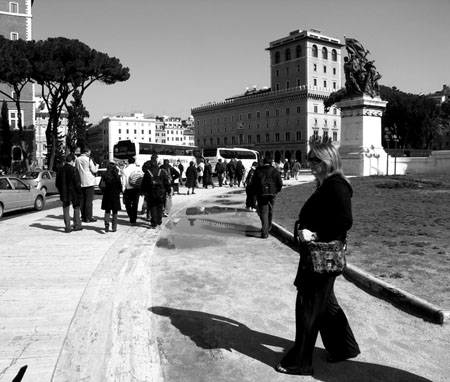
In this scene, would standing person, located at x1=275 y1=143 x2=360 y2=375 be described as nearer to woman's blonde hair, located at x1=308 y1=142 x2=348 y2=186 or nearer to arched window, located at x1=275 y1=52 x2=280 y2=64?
woman's blonde hair, located at x1=308 y1=142 x2=348 y2=186

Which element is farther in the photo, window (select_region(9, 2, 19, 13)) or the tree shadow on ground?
window (select_region(9, 2, 19, 13))

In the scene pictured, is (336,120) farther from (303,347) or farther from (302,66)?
(303,347)

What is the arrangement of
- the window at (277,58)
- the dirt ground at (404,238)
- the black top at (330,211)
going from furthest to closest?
1. the window at (277,58)
2. the dirt ground at (404,238)
3. the black top at (330,211)

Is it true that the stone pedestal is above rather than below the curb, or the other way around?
above

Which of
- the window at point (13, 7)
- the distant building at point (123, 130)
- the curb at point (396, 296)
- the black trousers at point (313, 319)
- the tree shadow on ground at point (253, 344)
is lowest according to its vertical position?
the tree shadow on ground at point (253, 344)

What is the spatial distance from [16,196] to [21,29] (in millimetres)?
51001

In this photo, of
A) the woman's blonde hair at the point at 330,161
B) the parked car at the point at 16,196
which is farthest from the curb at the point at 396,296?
the parked car at the point at 16,196

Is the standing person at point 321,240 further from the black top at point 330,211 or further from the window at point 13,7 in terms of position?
the window at point 13,7

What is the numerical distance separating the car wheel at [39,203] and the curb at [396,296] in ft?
40.5

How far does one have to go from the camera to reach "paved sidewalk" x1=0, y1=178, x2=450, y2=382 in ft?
11.2

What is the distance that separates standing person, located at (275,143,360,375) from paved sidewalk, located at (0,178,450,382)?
0.62ft

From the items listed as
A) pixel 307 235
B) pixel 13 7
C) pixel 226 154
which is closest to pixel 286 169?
pixel 226 154

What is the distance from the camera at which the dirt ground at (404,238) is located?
547 cm

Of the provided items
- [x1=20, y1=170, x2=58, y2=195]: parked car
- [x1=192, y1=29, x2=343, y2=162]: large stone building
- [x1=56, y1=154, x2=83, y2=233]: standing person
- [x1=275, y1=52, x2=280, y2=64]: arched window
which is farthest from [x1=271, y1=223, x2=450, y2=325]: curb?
[x1=275, y1=52, x2=280, y2=64]: arched window
